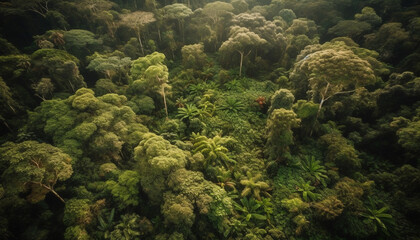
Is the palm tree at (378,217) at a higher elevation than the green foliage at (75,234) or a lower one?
lower

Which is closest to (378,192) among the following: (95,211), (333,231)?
(333,231)

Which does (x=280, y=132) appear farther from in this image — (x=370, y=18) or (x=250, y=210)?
(x=370, y=18)

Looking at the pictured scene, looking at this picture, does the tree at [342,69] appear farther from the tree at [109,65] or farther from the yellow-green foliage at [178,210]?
the tree at [109,65]

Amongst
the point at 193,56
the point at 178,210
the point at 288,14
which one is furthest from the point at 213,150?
the point at 288,14

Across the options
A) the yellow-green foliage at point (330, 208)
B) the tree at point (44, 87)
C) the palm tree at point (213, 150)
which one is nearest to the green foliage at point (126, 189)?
the palm tree at point (213, 150)

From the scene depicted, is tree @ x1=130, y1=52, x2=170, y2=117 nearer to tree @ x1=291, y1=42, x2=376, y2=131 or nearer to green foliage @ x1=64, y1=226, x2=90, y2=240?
green foliage @ x1=64, y1=226, x2=90, y2=240

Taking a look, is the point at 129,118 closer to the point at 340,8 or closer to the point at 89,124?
the point at 89,124
